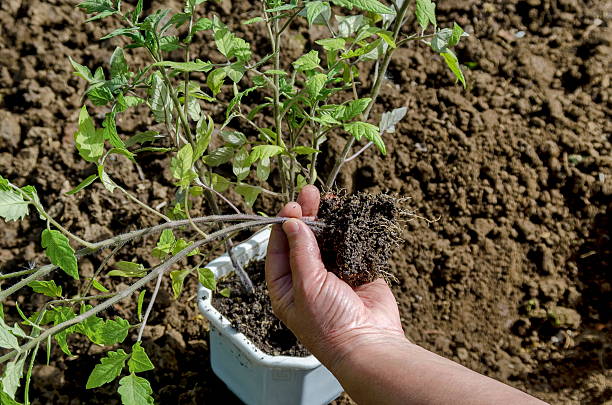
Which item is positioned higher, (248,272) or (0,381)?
(0,381)

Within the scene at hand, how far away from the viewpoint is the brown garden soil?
1.94 metres

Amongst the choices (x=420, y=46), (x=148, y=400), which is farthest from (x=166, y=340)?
(x=420, y=46)

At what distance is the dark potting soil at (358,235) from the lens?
1403mm

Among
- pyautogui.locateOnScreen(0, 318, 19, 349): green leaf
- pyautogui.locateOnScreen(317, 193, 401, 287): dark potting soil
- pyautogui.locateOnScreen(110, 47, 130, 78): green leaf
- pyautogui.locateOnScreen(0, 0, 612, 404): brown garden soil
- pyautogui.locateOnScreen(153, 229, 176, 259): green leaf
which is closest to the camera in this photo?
pyautogui.locateOnScreen(0, 318, 19, 349): green leaf

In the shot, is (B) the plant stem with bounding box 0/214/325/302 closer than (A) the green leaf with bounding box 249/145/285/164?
Yes

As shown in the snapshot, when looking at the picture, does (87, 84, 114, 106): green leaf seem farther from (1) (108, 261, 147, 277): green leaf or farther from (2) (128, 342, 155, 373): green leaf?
(2) (128, 342, 155, 373): green leaf

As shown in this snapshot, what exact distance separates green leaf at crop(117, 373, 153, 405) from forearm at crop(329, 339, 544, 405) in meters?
0.45

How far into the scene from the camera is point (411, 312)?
2010 millimetres

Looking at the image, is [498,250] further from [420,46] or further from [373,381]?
[373,381]

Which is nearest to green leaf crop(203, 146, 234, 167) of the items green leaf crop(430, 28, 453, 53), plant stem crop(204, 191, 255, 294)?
plant stem crop(204, 191, 255, 294)

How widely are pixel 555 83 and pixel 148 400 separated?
2.06m

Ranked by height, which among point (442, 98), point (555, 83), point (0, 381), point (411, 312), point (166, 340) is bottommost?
point (166, 340)

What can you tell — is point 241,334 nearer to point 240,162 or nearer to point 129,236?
point 240,162

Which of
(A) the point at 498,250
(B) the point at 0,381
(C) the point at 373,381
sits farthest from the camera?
(A) the point at 498,250
